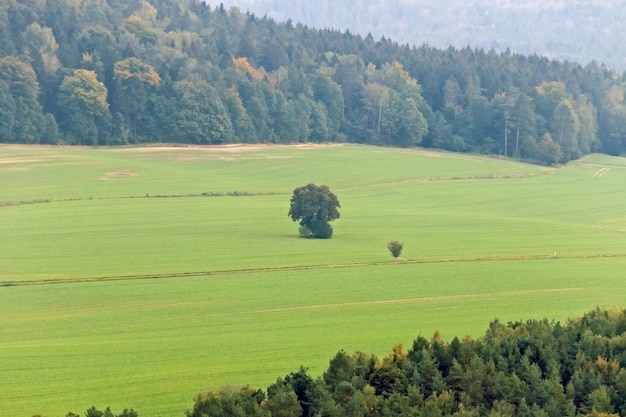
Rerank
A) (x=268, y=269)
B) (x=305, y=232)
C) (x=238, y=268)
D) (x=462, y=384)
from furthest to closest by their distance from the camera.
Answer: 1. (x=305, y=232)
2. (x=238, y=268)
3. (x=268, y=269)
4. (x=462, y=384)

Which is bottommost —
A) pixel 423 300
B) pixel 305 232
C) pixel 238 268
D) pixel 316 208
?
pixel 423 300

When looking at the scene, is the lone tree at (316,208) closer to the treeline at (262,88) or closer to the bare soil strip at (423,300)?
the bare soil strip at (423,300)

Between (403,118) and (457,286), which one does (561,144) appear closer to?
(403,118)

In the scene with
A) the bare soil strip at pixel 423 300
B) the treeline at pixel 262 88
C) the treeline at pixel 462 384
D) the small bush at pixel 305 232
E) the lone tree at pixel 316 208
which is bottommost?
the treeline at pixel 462 384

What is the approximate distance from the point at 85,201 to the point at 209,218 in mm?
12323

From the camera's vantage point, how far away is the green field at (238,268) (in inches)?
1650

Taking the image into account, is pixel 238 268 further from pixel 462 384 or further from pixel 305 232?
pixel 462 384

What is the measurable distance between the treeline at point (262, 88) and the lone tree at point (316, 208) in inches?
2036

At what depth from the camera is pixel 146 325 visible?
4809 cm

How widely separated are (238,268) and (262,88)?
283 ft

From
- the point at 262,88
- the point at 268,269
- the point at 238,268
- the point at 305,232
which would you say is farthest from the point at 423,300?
the point at 262,88

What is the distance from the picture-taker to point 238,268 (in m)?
63.1

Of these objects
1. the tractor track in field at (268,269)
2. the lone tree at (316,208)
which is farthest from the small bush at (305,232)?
the tractor track in field at (268,269)

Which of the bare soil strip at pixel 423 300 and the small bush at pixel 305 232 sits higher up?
the small bush at pixel 305 232
